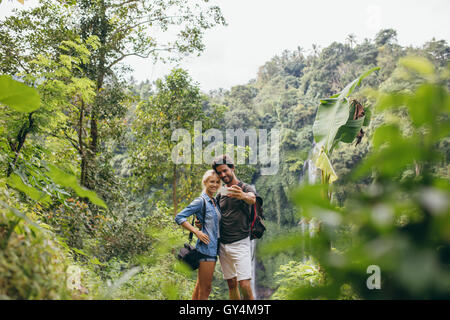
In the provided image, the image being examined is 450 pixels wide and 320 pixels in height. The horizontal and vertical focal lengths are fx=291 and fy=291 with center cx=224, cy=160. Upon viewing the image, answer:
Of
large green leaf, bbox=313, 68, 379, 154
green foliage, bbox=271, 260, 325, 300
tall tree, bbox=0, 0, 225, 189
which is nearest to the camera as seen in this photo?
green foliage, bbox=271, 260, 325, 300

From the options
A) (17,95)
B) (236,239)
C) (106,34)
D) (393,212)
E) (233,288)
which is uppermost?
(106,34)

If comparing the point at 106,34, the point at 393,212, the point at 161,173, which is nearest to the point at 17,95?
the point at 393,212

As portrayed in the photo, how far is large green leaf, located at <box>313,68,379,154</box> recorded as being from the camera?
175cm

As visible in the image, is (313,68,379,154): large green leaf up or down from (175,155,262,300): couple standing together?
up

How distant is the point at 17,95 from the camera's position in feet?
2.28

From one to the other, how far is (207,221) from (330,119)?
3.47ft

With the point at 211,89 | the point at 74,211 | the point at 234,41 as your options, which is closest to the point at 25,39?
the point at 74,211

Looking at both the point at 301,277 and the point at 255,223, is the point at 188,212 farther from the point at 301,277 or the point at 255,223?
the point at 301,277

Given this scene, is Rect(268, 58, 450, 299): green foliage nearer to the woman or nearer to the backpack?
the woman

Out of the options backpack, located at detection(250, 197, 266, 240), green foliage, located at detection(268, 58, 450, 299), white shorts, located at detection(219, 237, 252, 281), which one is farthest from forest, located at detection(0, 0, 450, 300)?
backpack, located at detection(250, 197, 266, 240)

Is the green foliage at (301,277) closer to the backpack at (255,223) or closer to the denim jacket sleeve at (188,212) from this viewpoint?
the backpack at (255,223)

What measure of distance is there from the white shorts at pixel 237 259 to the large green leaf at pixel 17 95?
5.22ft

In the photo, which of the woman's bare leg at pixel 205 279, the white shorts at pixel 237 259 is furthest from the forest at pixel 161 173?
the white shorts at pixel 237 259
